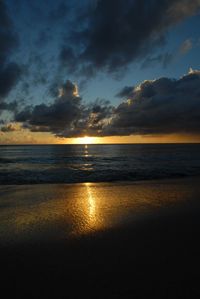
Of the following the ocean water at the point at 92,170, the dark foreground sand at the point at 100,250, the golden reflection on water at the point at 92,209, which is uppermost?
the dark foreground sand at the point at 100,250

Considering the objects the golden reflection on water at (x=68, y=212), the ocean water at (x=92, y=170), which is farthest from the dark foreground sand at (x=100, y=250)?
→ the ocean water at (x=92, y=170)

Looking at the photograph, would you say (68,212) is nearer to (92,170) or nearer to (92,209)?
(92,209)

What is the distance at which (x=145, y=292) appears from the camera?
3.57 metres

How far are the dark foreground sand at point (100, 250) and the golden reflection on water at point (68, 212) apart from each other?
0.03 metres

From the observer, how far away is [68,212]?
833cm

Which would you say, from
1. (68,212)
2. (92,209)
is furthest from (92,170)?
(68,212)

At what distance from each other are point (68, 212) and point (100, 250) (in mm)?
3458

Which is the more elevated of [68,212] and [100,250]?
[100,250]

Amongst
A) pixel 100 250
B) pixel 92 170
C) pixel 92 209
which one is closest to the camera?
pixel 100 250

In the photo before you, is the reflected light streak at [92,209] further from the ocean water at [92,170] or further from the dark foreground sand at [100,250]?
the ocean water at [92,170]

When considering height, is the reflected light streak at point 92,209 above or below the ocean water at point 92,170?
above

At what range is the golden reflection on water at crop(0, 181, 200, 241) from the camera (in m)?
6.42

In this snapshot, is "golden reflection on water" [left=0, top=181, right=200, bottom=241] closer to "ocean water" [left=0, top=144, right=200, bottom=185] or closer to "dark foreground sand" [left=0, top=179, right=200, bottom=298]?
"dark foreground sand" [left=0, top=179, right=200, bottom=298]

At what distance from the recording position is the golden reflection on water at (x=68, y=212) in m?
6.42
